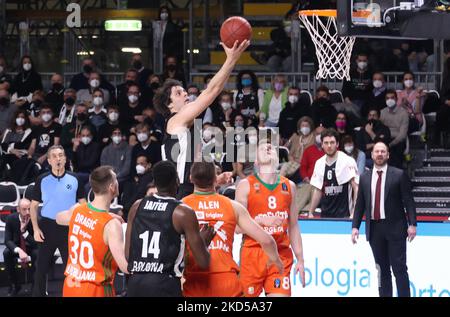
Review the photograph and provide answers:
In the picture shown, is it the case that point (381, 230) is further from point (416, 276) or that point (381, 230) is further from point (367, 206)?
point (416, 276)

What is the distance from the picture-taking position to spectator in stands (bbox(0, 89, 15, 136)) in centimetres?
1981

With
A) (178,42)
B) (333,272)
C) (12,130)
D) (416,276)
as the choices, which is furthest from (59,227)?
(178,42)

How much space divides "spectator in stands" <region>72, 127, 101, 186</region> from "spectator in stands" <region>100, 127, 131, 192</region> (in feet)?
0.55

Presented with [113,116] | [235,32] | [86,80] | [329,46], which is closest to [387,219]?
[329,46]

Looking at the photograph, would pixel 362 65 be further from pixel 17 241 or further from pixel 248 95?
pixel 17 241

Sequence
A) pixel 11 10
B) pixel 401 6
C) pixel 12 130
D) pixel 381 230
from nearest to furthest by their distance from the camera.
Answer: pixel 401 6 < pixel 381 230 < pixel 12 130 < pixel 11 10

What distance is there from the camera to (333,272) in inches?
539

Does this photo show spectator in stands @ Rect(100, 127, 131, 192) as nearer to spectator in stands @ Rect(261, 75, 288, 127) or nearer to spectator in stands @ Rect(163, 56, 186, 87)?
spectator in stands @ Rect(163, 56, 186, 87)

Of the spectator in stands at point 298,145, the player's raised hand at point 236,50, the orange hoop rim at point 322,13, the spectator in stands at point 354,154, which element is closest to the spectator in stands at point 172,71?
the spectator in stands at point 298,145

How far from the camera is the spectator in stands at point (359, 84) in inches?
732

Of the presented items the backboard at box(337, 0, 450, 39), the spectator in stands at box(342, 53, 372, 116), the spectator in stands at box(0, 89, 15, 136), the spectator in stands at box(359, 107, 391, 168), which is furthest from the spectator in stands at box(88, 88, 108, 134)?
the backboard at box(337, 0, 450, 39)

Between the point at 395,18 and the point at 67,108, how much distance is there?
30.3 ft

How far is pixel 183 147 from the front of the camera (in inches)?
370
